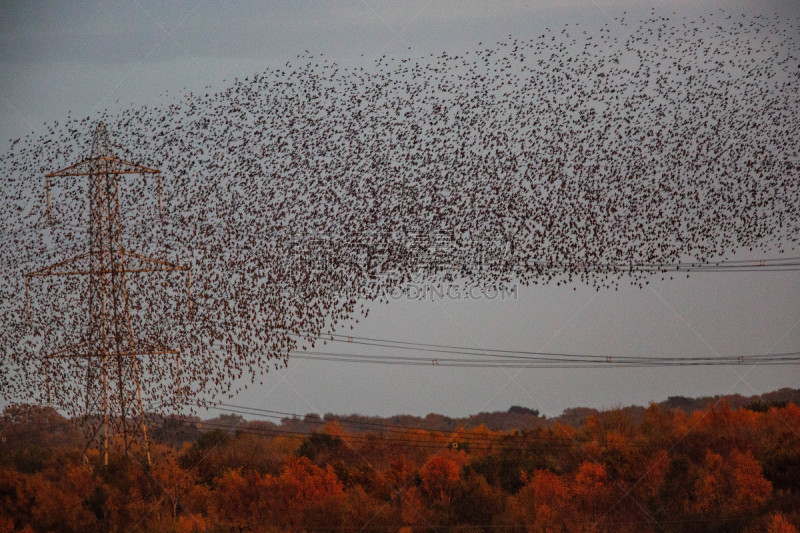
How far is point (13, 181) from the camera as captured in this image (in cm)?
2544

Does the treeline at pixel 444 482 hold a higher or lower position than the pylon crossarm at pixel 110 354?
lower

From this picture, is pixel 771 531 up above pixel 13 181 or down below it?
below

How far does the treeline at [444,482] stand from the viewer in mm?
28922

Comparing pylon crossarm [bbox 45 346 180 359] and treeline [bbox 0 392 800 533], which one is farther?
treeline [bbox 0 392 800 533]

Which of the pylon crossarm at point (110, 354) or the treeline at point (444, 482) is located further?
the treeline at point (444, 482)

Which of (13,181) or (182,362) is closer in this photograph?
(182,362)

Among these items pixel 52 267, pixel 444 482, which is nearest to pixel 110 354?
pixel 52 267

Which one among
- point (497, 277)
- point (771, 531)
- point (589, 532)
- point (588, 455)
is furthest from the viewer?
point (588, 455)

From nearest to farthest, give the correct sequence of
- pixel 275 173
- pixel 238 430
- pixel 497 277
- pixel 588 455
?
pixel 497 277
pixel 275 173
pixel 588 455
pixel 238 430

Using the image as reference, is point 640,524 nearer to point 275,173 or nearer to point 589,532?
point 589,532

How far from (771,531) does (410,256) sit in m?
16.6

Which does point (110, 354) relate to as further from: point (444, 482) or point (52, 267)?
point (444, 482)

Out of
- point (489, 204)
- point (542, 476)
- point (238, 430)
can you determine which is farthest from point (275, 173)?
point (238, 430)

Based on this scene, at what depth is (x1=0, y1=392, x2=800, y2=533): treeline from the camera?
28922mm
